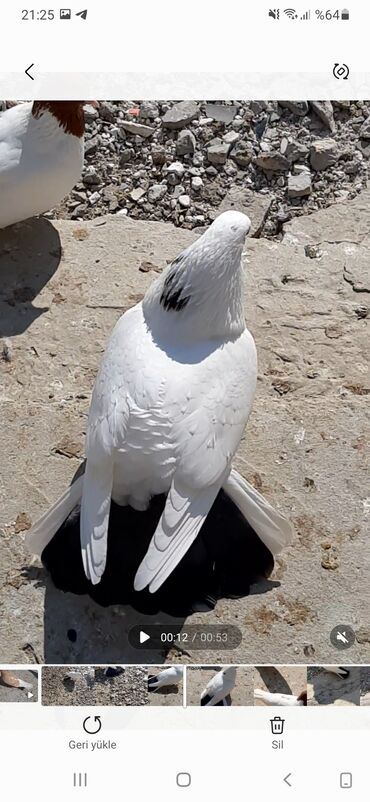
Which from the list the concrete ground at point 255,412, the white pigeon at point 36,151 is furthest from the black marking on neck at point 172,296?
the white pigeon at point 36,151

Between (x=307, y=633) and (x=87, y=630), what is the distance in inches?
21.7

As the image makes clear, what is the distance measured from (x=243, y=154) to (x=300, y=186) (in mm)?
240

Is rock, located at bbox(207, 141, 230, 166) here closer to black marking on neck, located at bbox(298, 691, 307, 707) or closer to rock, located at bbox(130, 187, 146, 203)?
rock, located at bbox(130, 187, 146, 203)

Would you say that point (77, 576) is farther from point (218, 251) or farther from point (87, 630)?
point (218, 251)

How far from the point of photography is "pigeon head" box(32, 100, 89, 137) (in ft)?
11.0

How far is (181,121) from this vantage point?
3953 mm

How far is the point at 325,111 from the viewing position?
3.95 metres

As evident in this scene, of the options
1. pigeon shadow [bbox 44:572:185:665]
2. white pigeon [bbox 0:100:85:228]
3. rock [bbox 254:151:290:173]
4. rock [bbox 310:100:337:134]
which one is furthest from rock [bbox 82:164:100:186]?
pigeon shadow [bbox 44:572:185:665]

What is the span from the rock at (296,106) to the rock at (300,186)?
0.87 feet

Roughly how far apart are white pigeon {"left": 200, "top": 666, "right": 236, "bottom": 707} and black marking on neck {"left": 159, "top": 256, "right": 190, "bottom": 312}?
88 cm

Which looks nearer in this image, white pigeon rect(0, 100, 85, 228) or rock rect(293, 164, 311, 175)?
white pigeon rect(0, 100, 85, 228)

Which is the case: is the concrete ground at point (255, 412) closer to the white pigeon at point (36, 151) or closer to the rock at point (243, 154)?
the white pigeon at point (36, 151)

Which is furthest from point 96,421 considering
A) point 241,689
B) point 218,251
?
point 241,689
